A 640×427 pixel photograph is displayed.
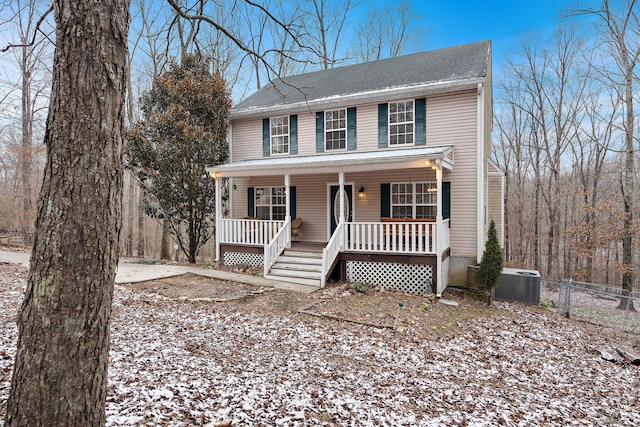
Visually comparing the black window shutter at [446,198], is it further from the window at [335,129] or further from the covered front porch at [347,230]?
the window at [335,129]

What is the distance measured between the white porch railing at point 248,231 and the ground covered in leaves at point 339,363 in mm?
2709

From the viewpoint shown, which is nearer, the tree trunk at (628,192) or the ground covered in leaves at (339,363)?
the ground covered in leaves at (339,363)

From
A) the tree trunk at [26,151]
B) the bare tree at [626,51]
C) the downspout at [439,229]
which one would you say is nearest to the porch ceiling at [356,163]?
the downspout at [439,229]

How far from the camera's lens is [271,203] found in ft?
41.2

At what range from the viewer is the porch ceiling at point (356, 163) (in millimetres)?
8570

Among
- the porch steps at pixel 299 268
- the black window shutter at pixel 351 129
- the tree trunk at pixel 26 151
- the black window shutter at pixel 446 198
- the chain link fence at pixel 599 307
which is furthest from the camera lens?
the tree trunk at pixel 26 151

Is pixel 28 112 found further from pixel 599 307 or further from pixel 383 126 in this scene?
pixel 599 307

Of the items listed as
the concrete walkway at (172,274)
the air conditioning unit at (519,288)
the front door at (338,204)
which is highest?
the front door at (338,204)

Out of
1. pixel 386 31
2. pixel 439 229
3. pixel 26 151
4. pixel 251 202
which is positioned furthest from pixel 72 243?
pixel 386 31

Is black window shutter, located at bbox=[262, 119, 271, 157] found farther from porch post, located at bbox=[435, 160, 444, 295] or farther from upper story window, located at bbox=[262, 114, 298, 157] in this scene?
porch post, located at bbox=[435, 160, 444, 295]

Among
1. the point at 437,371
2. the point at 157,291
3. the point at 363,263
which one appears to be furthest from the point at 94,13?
the point at 363,263

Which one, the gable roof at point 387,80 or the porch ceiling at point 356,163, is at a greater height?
the gable roof at point 387,80

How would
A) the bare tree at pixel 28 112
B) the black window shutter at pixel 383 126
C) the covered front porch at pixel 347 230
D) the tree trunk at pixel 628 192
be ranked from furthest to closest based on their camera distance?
1. the bare tree at pixel 28 112
2. the tree trunk at pixel 628 192
3. the black window shutter at pixel 383 126
4. the covered front porch at pixel 347 230

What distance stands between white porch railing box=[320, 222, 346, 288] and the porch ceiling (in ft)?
5.33
